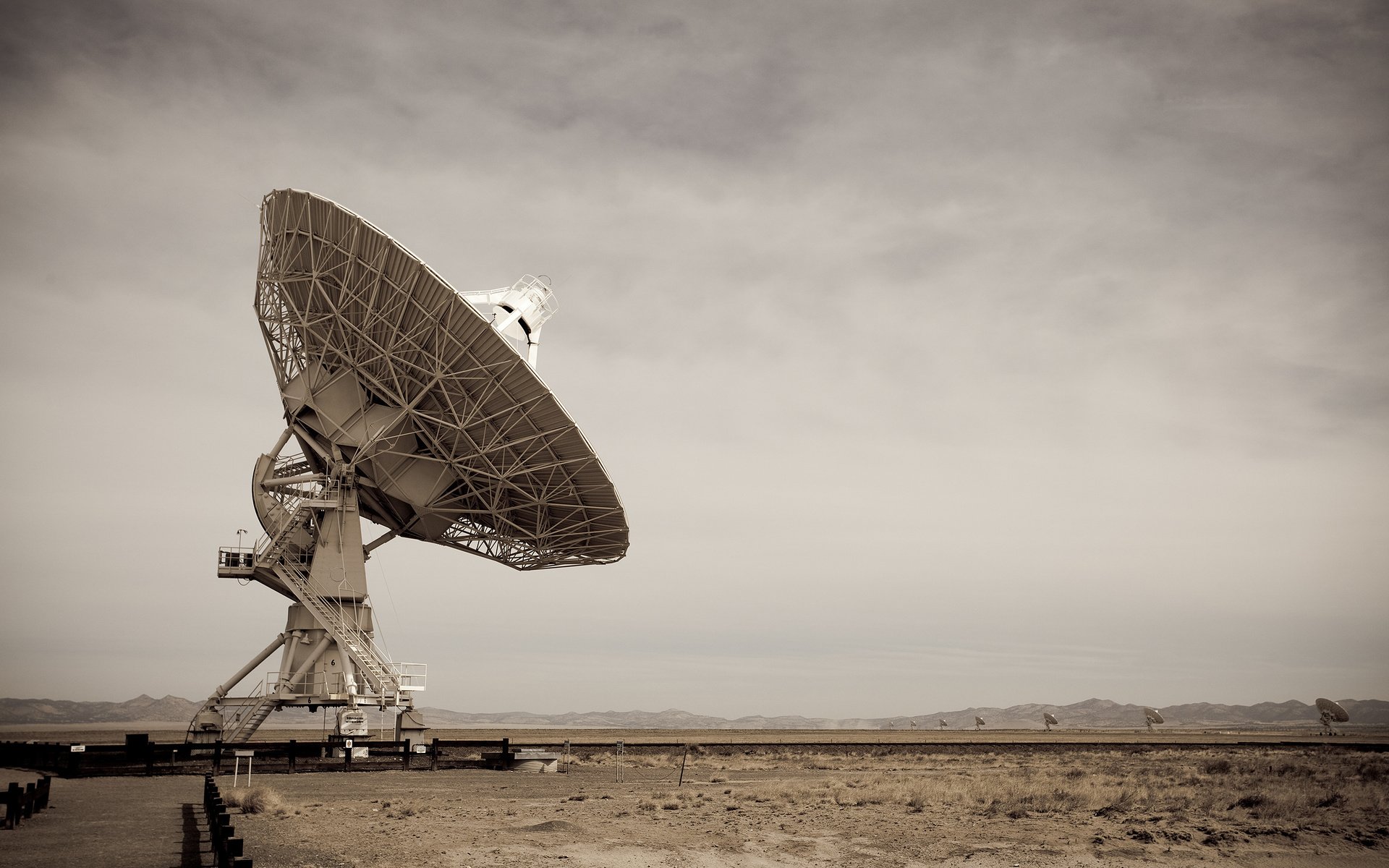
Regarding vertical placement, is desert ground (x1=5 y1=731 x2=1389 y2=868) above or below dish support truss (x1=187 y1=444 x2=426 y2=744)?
below

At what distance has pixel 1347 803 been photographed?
2250 cm

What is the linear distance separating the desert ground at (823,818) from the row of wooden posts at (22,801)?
341cm

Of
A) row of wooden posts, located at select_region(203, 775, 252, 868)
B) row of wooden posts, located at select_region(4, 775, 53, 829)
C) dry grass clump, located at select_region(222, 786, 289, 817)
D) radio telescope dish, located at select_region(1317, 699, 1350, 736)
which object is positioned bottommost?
radio telescope dish, located at select_region(1317, 699, 1350, 736)

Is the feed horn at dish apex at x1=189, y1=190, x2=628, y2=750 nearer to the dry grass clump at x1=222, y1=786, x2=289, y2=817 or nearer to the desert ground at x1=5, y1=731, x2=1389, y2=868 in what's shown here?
the desert ground at x1=5, y1=731, x2=1389, y2=868

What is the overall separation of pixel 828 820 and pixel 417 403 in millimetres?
18602

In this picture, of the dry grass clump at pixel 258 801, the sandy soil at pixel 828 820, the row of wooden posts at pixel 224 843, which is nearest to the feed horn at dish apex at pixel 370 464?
the sandy soil at pixel 828 820

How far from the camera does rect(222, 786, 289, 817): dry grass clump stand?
795 inches

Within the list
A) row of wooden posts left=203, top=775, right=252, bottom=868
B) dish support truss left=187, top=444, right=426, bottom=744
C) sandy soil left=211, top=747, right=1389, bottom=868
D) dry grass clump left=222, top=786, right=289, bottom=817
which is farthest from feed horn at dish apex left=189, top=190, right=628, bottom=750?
row of wooden posts left=203, top=775, right=252, bottom=868

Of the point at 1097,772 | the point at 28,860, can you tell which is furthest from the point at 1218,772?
the point at 28,860

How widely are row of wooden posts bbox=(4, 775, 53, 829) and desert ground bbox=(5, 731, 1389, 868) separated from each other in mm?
3409

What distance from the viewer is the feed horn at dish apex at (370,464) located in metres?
30.9

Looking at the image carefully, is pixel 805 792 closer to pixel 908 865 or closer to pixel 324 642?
pixel 908 865

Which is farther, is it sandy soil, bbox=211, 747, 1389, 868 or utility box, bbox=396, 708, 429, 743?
utility box, bbox=396, 708, 429, 743

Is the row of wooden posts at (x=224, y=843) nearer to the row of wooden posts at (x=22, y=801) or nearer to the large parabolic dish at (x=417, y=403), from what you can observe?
the row of wooden posts at (x=22, y=801)
